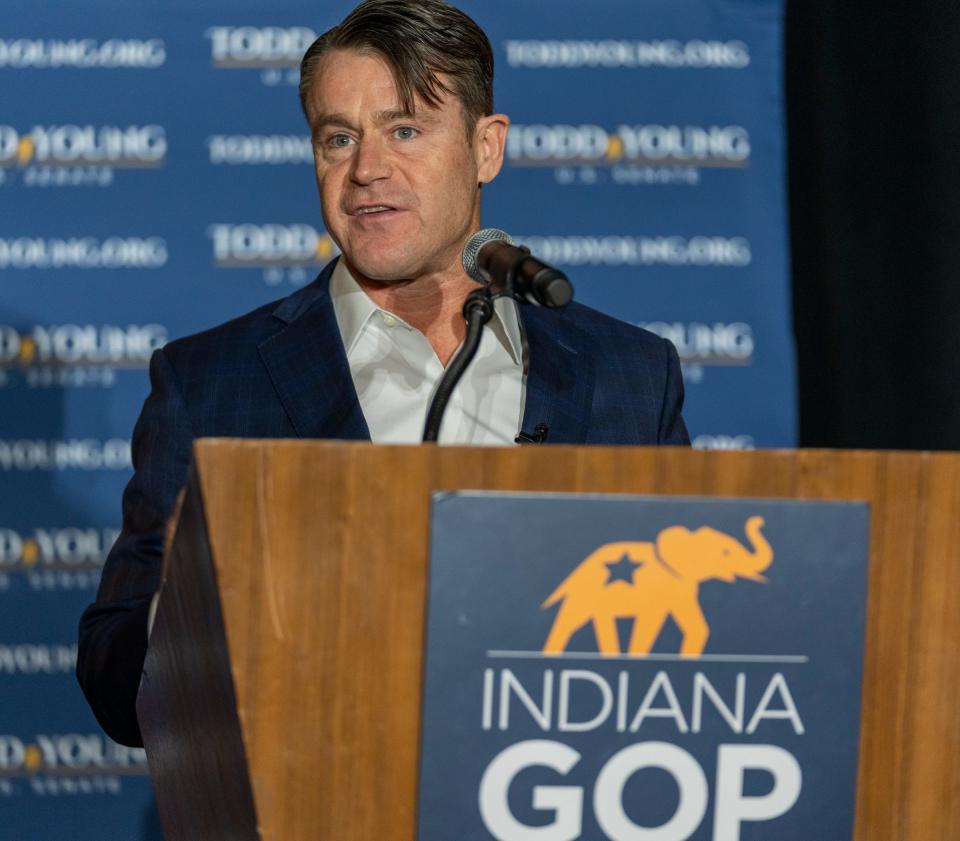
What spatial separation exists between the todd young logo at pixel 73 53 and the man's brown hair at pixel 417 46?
4.13 feet

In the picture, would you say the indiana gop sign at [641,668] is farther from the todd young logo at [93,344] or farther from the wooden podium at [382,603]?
the todd young logo at [93,344]

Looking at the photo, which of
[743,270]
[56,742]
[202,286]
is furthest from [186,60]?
[56,742]

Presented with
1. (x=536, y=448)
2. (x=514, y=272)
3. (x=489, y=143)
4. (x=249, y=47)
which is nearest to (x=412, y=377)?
(x=489, y=143)

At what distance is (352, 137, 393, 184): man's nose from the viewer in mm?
1862

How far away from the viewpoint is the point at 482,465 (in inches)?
38.0

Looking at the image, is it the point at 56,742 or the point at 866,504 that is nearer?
the point at 866,504

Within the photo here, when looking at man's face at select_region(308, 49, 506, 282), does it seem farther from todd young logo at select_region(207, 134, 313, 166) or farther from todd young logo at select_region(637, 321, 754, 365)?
todd young logo at select_region(637, 321, 754, 365)

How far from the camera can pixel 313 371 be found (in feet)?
6.18

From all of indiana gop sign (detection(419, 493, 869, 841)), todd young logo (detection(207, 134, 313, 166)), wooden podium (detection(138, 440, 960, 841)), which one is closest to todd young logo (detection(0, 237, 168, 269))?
todd young logo (detection(207, 134, 313, 166))

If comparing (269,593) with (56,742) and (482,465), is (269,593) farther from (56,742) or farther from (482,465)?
(56,742)

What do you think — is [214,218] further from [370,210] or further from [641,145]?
[370,210]

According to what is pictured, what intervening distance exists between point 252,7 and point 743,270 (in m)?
1.26

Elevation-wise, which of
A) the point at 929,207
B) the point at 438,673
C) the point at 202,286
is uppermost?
the point at 929,207

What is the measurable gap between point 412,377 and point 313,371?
153 mm
